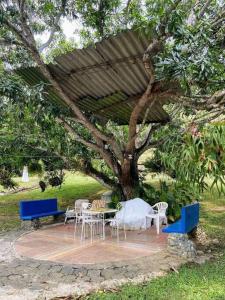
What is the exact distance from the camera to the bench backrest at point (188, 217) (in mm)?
6660

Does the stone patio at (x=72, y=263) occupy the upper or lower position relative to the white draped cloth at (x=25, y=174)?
lower

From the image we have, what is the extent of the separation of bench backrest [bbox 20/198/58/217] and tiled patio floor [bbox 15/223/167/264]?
0.66 meters

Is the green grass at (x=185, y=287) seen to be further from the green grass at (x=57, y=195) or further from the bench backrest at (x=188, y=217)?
the green grass at (x=57, y=195)

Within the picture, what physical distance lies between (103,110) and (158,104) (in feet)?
5.33

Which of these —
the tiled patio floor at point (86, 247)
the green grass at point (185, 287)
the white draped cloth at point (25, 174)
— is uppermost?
the white draped cloth at point (25, 174)

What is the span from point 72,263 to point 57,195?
1142cm

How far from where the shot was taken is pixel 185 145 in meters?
5.63

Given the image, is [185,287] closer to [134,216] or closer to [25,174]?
[134,216]

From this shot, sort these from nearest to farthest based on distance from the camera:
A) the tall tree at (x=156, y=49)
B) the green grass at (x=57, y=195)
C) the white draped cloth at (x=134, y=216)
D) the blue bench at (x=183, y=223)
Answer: the tall tree at (x=156, y=49), the blue bench at (x=183, y=223), the white draped cloth at (x=134, y=216), the green grass at (x=57, y=195)

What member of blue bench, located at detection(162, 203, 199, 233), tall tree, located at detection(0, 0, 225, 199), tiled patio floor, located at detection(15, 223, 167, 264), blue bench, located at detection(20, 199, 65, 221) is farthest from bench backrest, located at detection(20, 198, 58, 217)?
blue bench, located at detection(162, 203, 199, 233)

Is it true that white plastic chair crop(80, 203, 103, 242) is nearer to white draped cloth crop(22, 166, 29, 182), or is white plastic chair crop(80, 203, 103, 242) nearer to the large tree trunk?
the large tree trunk

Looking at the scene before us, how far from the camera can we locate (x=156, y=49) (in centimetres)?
629

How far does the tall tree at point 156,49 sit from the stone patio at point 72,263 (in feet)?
8.87

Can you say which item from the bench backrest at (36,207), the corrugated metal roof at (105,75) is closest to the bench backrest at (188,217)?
the corrugated metal roof at (105,75)
